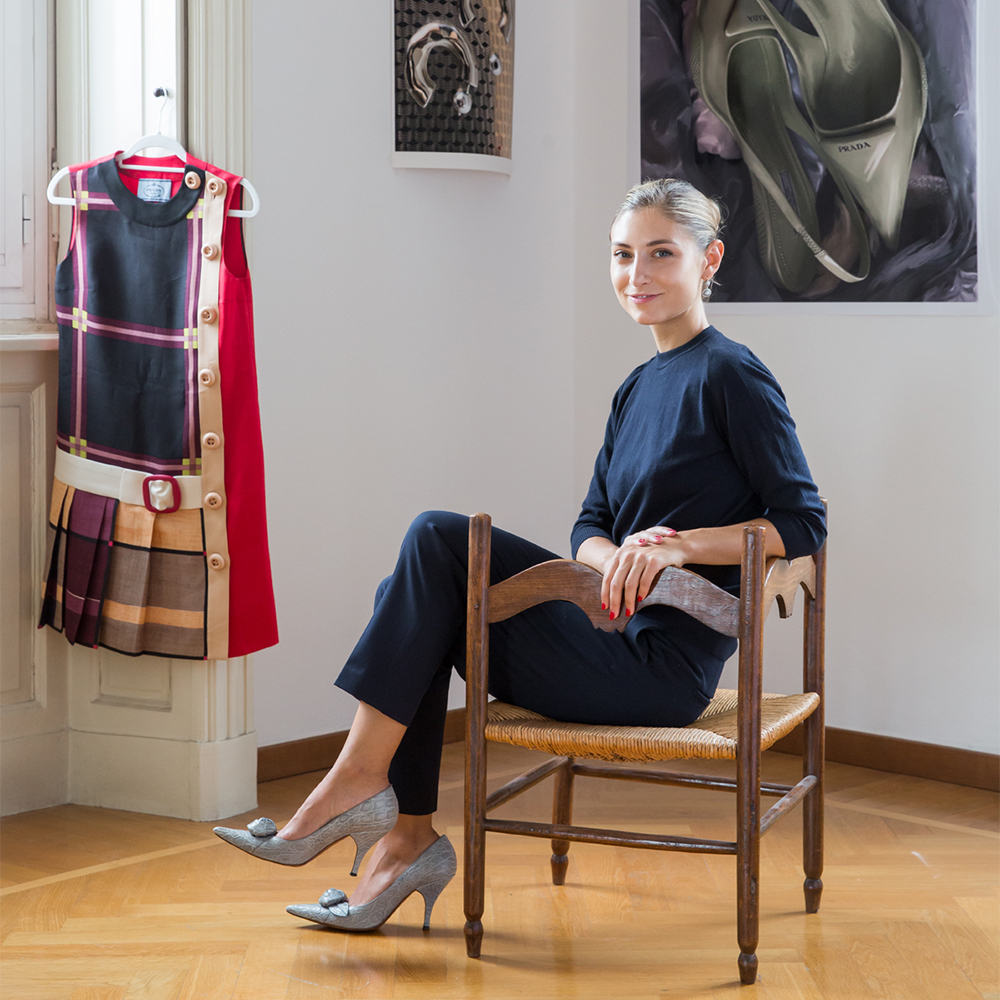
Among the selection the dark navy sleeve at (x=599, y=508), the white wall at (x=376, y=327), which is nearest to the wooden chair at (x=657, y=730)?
the dark navy sleeve at (x=599, y=508)

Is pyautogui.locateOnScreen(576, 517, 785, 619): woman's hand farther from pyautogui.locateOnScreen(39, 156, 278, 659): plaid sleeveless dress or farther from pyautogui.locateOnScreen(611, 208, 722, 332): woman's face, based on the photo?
pyautogui.locateOnScreen(39, 156, 278, 659): plaid sleeveless dress

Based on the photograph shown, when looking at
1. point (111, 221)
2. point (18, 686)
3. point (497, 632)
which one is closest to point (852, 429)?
point (497, 632)

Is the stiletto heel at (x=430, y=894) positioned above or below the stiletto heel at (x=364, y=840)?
below

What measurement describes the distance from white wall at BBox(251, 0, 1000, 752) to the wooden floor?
428 mm

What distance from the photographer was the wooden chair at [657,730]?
5.88 ft

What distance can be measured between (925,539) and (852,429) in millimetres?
306

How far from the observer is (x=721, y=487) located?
1944mm

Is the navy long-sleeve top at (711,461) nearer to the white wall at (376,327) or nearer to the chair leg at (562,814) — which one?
the chair leg at (562,814)

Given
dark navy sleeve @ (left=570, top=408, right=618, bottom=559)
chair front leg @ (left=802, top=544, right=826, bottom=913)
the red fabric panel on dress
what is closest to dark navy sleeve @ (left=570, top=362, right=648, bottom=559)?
dark navy sleeve @ (left=570, top=408, right=618, bottom=559)

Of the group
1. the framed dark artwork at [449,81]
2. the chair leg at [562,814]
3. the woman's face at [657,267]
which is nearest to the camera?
the woman's face at [657,267]

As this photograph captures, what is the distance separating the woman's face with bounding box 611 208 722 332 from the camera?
1999 mm

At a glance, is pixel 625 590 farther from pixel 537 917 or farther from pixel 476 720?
pixel 537 917

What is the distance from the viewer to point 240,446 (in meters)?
2.56

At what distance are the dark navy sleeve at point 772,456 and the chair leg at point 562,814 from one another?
0.61 m
